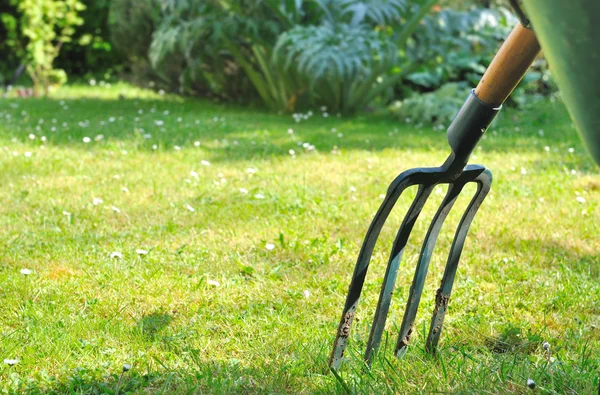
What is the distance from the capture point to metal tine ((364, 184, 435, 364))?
1588 millimetres

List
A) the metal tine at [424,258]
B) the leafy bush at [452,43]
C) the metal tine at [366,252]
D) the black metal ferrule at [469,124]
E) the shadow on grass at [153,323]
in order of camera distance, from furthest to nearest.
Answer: the leafy bush at [452,43], the shadow on grass at [153,323], the metal tine at [424,258], the metal tine at [366,252], the black metal ferrule at [469,124]

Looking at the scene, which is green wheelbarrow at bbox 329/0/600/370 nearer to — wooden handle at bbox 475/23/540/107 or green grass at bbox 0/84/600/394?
wooden handle at bbox 475/23/540/107

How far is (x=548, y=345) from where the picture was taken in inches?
73.9

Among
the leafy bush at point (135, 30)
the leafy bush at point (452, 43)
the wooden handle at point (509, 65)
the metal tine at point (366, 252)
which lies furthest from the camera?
the leafy bush at point (135, 30)

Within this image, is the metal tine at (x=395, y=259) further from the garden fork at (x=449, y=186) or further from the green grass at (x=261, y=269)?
the green grass at (x=261, y=269)

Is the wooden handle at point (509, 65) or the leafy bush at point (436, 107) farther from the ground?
the wooden handle at point (509, 65)

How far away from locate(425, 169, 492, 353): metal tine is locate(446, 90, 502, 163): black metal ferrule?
0.95 ft

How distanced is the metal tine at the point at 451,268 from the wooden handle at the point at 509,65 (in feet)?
1.32

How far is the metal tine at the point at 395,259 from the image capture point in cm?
159

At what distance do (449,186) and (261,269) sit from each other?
3.74 ft

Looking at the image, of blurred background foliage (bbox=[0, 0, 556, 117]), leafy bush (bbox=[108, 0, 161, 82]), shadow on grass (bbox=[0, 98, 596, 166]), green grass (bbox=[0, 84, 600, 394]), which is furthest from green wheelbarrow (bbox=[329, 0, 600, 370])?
leafy bush (bbox=[108, 0, 161, 82])

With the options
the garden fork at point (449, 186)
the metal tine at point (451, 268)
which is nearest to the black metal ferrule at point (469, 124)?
the garden fork at point (449, 186)

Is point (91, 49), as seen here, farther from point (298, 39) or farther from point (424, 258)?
point (424, 258)

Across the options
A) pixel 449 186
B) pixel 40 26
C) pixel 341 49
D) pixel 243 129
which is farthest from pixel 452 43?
pixel 449 186
